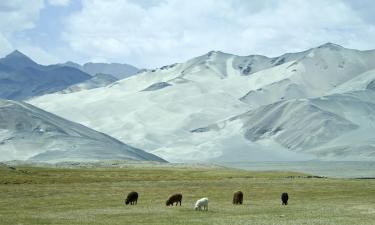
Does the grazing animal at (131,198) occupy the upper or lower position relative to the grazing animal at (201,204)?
upper

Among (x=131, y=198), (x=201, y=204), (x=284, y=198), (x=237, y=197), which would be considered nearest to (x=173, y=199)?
(x=131, y=198)

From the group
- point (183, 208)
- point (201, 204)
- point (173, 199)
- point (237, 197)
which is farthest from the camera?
point (237, 197)

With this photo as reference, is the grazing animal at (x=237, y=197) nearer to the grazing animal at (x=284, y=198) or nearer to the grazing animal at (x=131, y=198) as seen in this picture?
the grazing animal at (x=284, y=198)

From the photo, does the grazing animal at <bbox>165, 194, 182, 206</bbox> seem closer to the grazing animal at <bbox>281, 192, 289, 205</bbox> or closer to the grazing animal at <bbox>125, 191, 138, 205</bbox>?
the grazing animal at <bbox>125, 191, 138, 205</bbox>

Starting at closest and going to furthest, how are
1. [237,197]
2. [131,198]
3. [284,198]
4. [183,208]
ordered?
[183,208] → [284,198] → [237,197] → [131,198]

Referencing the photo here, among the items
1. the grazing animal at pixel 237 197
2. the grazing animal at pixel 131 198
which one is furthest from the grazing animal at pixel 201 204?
the grazing animal at pixel 131 198

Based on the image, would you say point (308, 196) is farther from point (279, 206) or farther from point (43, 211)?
point (43, 211)

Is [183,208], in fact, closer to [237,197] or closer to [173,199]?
[173,199]

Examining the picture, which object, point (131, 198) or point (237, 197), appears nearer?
point (237, 197)

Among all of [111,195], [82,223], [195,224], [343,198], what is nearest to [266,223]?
[195,224]

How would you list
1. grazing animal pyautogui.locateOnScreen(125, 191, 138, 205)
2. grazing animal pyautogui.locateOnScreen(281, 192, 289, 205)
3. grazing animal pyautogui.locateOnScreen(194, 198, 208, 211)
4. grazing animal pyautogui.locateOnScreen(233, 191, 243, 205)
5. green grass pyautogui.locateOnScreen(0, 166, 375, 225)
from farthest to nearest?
grazing animal pyautogui.locateOnScreen(125, 191, 138, 205) < grazing animal pyautogui.locateOnScreen(233, 191, 243, 205) < grazing animal pyautogui.locateOnScreen(281, 192, 289, 205) < grazing animal pyautogui.locateOnScreen(194, 198, 208, 211) < green grass pyautogui.locateOnScreen(0, 166, 375, 225)

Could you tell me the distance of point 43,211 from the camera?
4725 centimetres

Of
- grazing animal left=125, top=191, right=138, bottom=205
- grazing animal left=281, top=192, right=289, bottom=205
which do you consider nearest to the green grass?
grazing animal left=281, top=192, right=289, bottom=205

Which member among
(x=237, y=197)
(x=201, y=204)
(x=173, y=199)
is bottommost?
(x=201, y=204)
